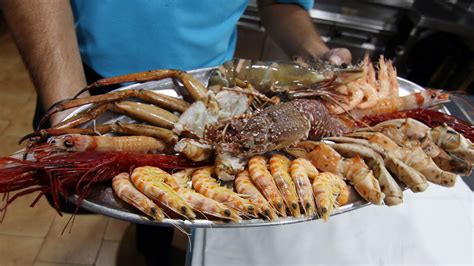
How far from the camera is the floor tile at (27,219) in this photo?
223cm

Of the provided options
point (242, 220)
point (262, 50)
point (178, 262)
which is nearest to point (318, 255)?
point (242, 220)

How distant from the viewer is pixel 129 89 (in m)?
1.35

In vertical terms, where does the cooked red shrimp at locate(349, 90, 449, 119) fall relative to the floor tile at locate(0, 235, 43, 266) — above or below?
above

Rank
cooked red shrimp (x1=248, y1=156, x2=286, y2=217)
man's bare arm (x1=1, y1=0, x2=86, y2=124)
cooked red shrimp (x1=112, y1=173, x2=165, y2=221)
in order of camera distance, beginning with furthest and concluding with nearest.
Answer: man's bare arm (x1=1, y1=0, x2=86, y2=124) < cooked red shrimp (x1=248, y1=156, x2=286, y2=217) < cooked red shrimp (x1=112, y1=173, x2=165, y2=221)

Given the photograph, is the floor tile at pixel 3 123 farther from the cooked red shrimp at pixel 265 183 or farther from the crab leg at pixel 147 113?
the cooked red shrimp at pixel 265 183

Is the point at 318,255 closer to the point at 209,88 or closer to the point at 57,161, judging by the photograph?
the point at 209,88

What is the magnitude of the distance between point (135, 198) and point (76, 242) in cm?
163

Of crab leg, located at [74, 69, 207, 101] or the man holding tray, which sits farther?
crab leg, located at [74, 69, 207, 101]

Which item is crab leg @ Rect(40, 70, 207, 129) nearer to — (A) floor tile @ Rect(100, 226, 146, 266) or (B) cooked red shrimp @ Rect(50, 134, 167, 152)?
(B) cooked red shrimp @ Rect(50, 134, 167, 152)

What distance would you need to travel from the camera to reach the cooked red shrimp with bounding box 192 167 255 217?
99 centimetres

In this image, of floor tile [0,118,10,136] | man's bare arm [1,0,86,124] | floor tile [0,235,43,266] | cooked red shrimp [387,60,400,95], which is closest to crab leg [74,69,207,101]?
man's bare arm [1,0,86,124]

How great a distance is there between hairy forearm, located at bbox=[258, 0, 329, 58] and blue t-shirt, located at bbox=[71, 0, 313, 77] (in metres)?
0.49

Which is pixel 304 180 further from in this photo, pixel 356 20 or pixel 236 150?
pixel 356 20

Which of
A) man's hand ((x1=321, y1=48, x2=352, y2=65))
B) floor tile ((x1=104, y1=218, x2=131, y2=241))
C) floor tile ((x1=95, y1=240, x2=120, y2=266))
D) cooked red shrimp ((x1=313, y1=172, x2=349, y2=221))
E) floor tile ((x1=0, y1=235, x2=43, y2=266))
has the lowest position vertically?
floor tile ((x1=0, y1=235, x2=43, y2=266))
